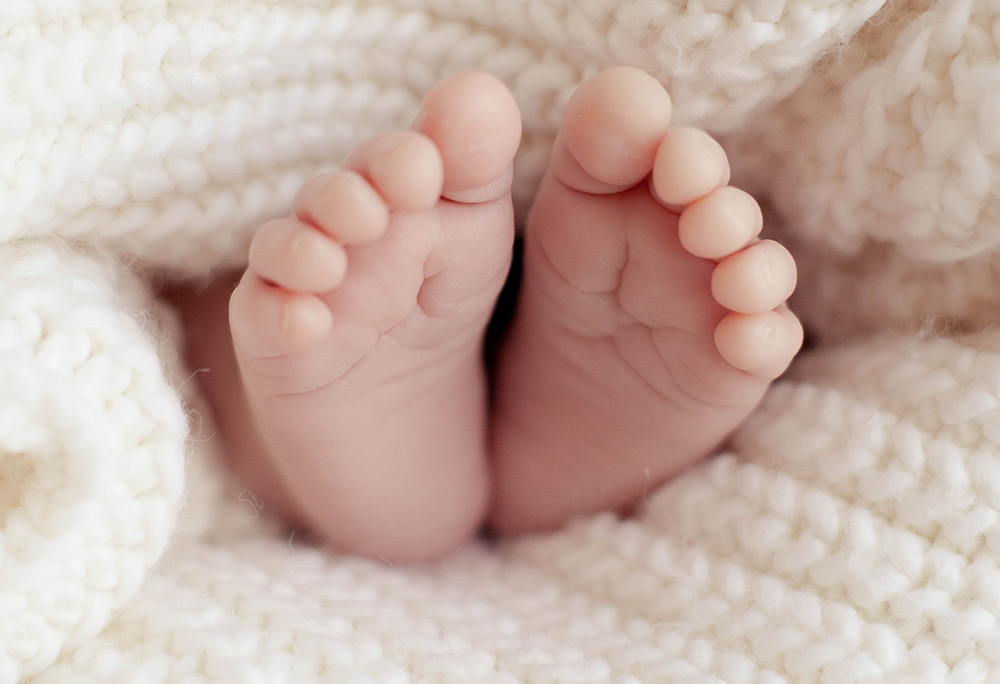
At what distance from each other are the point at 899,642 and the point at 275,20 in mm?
556

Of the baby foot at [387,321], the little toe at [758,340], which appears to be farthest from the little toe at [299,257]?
the little toe at [758,340]

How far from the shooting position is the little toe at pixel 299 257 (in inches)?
17.9

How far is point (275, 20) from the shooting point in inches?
22.0

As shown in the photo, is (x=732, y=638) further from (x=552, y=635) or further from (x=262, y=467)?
(x=262, y=467)

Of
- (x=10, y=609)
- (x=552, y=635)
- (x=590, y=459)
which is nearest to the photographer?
(x=10, y=609)

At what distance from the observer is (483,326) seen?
63 cm

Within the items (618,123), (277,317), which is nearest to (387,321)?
(277,317)

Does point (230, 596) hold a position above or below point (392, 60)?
below

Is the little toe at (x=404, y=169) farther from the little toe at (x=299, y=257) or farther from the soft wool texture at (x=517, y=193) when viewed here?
the soft wool texture at (x=517, y=193)

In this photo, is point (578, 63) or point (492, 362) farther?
point (492, 362)

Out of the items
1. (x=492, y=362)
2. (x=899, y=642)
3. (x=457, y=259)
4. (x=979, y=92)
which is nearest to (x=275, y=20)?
(x=457, y=259)

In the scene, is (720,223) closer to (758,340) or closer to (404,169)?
(758,340)

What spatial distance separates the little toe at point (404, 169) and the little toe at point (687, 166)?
5.0 inches

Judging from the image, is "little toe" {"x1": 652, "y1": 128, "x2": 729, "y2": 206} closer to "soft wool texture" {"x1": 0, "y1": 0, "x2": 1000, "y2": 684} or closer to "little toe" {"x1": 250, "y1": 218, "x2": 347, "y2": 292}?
"soft wool texture" {"x1": 0, "y1": 0, "x2": 1000, "y2": 684}
